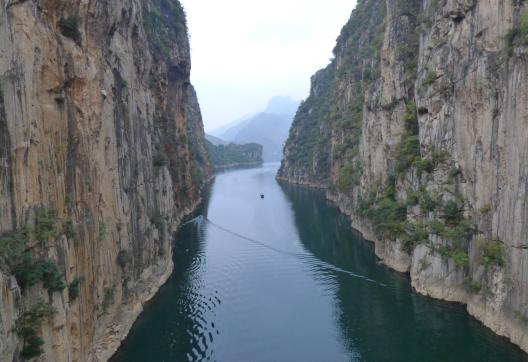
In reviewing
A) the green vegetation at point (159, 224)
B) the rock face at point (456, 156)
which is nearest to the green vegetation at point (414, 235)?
the rock face at point (456, 156)

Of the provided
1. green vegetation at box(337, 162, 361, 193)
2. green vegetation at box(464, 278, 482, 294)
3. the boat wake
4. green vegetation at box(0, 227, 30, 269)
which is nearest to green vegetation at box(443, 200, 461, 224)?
green vegetation at box(464, 278, 482, 294)

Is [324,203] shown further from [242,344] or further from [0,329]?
[0,329]

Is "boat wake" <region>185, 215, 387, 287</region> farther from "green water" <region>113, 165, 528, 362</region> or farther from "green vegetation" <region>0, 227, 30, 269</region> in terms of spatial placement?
"green vegetation" <region>0, 227, 30, 269</region>

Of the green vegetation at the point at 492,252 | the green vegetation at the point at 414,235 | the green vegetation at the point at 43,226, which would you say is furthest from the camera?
the green vegetation at the point at 414,235

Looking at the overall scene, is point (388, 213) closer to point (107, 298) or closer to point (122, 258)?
point (122, 258)

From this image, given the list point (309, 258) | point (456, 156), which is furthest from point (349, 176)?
point (456, 156)

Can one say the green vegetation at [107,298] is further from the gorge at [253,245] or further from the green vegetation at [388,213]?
the green vegetation at [388,213]

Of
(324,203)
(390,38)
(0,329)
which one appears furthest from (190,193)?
(0,329)
